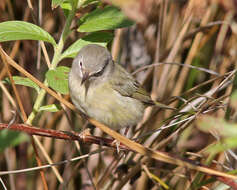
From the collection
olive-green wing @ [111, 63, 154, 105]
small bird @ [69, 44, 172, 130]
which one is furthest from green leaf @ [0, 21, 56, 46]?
olive-green wing @ [111, 63, 154, 105]

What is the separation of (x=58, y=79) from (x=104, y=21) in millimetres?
406

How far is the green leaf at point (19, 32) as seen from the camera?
1.69 metres

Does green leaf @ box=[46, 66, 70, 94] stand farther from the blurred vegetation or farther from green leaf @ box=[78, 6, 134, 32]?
the blurred vegetation

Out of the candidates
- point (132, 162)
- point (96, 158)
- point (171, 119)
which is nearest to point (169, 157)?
point (171, 119)

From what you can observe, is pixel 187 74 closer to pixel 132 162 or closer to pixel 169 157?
pixel 132 162

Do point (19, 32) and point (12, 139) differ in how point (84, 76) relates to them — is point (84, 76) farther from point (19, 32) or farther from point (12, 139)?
point (12, 139)

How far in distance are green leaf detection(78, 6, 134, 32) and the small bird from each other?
0.34 m

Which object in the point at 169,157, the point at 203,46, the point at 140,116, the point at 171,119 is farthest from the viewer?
the point at 203,46

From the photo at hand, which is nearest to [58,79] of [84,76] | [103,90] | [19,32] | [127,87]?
[19,32]

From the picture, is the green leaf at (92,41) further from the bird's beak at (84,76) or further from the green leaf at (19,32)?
the bird's beak at (84,76)

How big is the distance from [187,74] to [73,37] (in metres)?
1.16

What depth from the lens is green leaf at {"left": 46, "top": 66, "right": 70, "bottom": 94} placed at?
1749 mm

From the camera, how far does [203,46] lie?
11.8 feet

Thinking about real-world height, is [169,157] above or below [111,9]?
below
